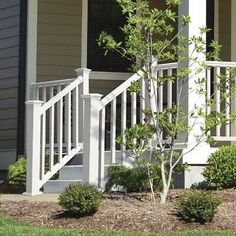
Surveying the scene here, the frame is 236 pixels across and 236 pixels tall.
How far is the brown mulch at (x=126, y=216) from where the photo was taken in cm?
752

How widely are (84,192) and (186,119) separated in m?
2.32

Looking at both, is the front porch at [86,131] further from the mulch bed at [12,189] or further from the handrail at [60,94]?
the mulch bed at [12,189]

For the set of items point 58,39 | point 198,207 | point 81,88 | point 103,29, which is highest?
point 103,29

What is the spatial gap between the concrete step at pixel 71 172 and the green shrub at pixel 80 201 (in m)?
2.43

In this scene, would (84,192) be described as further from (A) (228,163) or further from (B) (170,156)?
(A) (228,163)

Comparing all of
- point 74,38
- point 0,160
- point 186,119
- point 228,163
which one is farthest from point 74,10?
point 228,163

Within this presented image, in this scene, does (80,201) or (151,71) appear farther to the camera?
(151,71)

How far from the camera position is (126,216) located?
25.6 feet

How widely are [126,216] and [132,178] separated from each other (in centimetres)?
155

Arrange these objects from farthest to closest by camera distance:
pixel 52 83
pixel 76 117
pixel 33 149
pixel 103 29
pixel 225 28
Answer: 1. pixel 225 28
2. pixel 103 29
3. pixel 52 83
4. pixel 76 117
5. pixel 33 149

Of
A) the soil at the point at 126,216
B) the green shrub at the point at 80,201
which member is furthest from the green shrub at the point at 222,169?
the green shrub at the point at 80,201

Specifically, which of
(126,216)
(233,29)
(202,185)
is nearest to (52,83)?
(202,185)

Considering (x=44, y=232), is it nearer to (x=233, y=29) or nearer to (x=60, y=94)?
(x=60, y=94)

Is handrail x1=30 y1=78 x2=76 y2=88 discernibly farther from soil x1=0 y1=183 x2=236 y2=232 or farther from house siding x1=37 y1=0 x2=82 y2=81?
soil x1=0 y1=183 x2=236 y2=232
